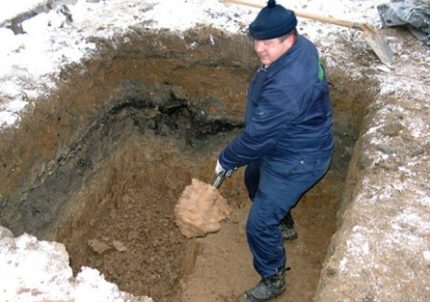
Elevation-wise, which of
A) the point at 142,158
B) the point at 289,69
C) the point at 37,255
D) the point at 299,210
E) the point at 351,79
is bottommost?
the point at 299,210

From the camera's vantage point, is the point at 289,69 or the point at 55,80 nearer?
the point at 289,69

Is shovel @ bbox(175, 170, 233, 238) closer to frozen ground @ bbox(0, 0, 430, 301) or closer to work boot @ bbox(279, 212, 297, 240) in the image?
work boot @ bbox(279, 212, 297, 240)

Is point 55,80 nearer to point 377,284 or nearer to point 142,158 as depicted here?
point 142,158

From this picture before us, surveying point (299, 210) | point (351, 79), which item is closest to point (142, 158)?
point (299, 210)

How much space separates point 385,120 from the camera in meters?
4.18

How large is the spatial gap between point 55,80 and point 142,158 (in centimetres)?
150

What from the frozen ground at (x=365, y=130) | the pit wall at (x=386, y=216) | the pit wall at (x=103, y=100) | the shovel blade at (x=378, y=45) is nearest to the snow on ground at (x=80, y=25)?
the frozen ground at (x=365, y=130)

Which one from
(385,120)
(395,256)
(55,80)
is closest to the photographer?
(395,256)

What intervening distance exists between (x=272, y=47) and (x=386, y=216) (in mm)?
1329

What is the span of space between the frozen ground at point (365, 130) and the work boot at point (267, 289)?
1000 mm

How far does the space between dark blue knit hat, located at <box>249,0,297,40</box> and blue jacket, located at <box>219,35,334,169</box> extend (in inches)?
7.5

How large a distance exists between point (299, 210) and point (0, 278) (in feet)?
10.6

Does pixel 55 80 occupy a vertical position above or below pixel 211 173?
above

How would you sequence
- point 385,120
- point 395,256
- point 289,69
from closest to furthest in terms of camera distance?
1. point 395,256
2. point 289,69
3. point 385,120
